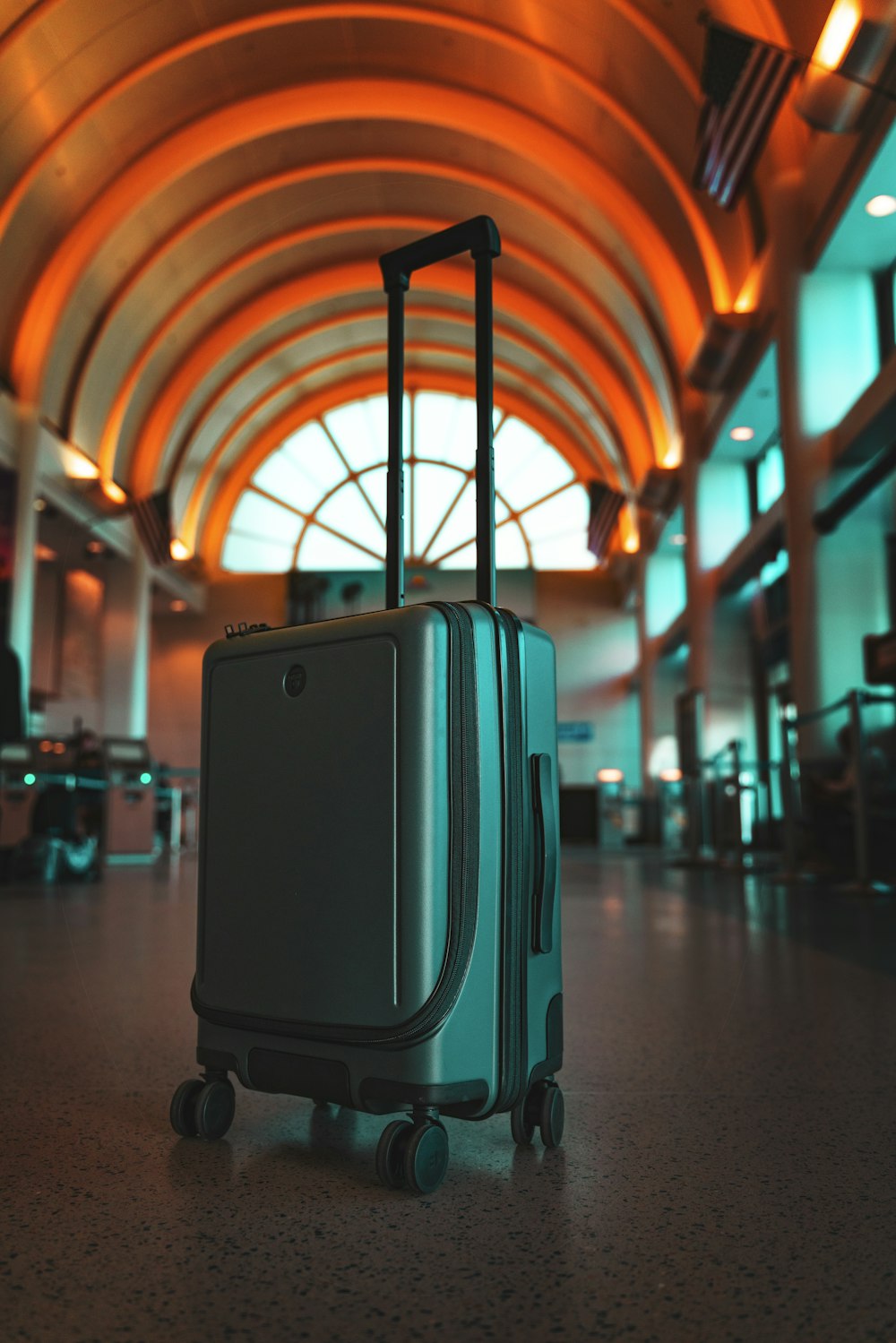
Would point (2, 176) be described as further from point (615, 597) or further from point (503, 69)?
point (615, 597)

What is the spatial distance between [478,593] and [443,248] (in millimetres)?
535

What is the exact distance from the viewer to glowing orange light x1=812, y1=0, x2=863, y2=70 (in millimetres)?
6516

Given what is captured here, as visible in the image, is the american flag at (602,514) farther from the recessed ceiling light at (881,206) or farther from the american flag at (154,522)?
the recessed ceiling light at (881,206)

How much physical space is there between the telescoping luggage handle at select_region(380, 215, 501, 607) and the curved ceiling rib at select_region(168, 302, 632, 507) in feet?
1.70

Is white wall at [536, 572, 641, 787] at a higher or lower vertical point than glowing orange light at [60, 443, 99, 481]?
lower

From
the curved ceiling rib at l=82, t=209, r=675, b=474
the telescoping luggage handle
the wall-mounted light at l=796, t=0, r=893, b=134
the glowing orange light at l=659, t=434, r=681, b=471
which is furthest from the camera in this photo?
the glowing orange light at l=659, t=434, r=681, b=471

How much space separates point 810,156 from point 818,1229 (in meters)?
10.4

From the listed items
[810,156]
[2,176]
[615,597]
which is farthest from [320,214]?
[615,597]

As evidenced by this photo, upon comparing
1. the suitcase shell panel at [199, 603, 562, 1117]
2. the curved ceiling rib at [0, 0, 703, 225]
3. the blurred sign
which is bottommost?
the suitcase shell panel at [199, 603, 562, 1117]

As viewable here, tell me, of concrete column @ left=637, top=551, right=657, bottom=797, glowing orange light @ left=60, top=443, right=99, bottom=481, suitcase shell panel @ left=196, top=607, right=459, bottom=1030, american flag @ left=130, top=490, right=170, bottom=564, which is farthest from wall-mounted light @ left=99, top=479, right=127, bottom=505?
suitcase shell panel @ left=196, top=607, right=459, bottom=1030

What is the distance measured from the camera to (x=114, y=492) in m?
15.8

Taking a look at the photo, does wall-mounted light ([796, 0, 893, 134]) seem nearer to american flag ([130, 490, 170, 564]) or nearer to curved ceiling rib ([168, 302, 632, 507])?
curved ceiling rib ([168, 302, 632, 507])

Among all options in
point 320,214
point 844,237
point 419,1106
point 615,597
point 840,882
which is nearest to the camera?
point 419,1106

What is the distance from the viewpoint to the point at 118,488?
52.6ft
